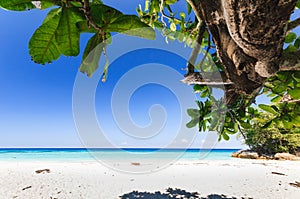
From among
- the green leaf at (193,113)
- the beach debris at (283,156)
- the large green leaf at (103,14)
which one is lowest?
the beach debris at (283,156)

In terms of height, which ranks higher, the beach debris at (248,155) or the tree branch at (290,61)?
the tree branch at (290,61)

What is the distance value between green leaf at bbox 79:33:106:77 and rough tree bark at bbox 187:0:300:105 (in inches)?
14.8

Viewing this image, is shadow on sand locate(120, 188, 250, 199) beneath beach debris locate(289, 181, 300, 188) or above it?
above

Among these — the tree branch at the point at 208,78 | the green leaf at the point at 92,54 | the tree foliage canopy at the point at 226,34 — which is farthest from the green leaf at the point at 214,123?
the green leaf at the point at 92,54

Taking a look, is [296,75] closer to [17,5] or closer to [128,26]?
[128,26]

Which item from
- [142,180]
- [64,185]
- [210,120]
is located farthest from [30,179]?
[210,120]

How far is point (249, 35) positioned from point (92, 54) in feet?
1.64

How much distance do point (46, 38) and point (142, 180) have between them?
1194cm

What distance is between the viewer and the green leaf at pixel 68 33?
18.7 inches

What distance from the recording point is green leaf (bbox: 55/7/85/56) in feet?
1.56

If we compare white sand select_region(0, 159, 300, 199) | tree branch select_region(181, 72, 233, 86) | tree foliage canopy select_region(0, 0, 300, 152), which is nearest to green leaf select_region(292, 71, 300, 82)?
tree foliage canopy select_region(0, 0, 300, 152)

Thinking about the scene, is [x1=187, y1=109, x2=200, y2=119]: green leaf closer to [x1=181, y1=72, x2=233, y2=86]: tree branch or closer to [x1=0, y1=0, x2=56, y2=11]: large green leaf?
[x1=181, y1=72, x2=233, y2=86]: tree branch

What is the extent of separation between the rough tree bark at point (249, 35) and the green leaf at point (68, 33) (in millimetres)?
419

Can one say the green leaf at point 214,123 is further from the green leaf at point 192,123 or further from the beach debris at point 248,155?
the beach debris at point 248,155
